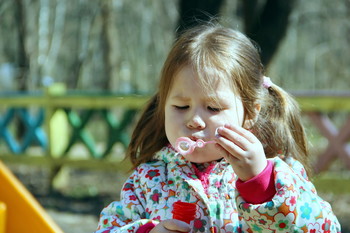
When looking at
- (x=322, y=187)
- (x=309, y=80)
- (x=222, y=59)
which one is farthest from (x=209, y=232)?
(x=309, y=80)

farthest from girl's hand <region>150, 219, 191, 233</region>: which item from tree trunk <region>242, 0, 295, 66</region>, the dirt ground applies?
tree trunk <region>242, 0, 295, 66</region>

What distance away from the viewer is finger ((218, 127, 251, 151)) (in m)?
1.42

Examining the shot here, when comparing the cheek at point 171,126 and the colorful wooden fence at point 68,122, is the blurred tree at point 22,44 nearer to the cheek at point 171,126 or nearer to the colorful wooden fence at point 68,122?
the colorful wooden fence at point 68,122

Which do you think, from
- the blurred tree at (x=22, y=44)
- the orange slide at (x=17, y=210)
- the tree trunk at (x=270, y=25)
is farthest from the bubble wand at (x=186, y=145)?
the blurred tree at (x=22, y=44)

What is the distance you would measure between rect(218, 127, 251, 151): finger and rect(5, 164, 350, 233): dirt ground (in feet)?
12.1

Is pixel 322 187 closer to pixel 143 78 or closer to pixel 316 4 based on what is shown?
pixel 316 4

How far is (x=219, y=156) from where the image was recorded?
1612mm

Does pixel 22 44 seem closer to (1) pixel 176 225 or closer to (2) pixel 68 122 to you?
(2) pixel 68 122

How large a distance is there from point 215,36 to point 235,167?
1.51ft

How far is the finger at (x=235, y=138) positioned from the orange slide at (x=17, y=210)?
1.14 meters

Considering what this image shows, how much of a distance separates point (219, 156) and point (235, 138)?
0.67 feet

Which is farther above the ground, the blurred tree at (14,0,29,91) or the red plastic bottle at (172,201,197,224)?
the red plastic bottle at (172,201,197,224)

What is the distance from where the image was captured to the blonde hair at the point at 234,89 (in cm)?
162

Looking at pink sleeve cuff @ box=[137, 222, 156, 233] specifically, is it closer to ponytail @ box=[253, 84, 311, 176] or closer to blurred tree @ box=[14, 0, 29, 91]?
ponytail @ box=[253, 84, 311, 176]
